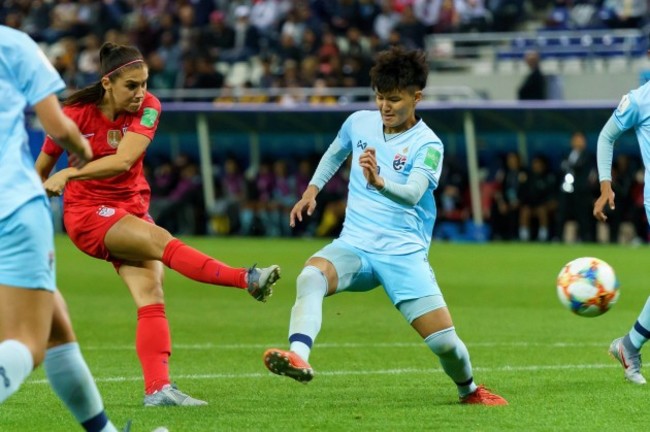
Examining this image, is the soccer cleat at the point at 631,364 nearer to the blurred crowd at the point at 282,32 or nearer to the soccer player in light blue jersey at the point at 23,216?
the soccer player in light blue jersey at the point at 23,216

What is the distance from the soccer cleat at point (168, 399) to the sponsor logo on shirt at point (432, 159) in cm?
192

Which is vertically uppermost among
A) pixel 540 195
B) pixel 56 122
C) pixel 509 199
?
pixel 56 122

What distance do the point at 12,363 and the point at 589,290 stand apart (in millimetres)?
4456

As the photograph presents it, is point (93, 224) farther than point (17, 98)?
Yes

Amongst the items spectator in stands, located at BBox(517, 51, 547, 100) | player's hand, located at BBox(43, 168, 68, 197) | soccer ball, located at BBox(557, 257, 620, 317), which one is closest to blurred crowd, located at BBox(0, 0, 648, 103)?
spectator in stands, located at BBox(517, 51, 547, 100)

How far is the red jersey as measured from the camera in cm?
780

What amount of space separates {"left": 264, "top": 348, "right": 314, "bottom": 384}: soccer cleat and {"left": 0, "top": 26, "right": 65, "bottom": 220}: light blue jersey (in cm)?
178

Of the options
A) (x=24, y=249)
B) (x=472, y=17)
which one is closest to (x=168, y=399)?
(x=24, y=249)

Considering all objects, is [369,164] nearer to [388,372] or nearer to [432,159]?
[432,159]

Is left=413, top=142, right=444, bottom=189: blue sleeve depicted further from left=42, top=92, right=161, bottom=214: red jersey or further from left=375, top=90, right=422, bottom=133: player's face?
left=42, top=92, right=161, bottom=214: red jersey

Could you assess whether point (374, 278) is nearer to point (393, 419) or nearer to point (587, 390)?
point (393, 419)

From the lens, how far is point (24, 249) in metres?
5.14

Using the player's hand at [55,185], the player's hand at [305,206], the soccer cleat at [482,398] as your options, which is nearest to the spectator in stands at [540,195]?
the player's hand at [305,206]

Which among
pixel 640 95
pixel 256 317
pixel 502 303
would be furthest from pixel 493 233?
pixel 640 95
